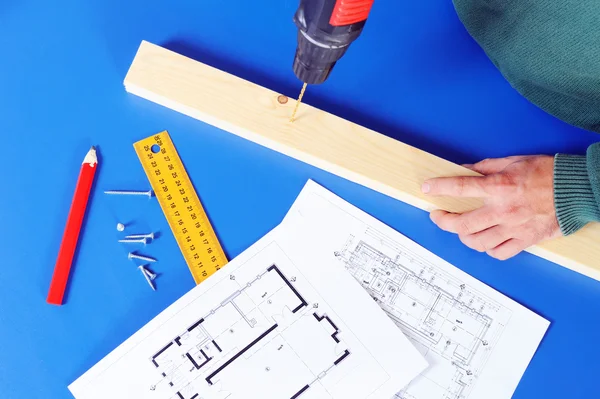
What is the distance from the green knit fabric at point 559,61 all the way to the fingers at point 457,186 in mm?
128

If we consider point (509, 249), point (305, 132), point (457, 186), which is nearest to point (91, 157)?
point (305, 132)

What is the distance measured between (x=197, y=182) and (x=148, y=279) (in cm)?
19

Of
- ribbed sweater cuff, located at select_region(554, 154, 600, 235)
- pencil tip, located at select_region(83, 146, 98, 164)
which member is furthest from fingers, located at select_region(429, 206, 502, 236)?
pencil tip, located at select_region(83, 146, 98, 164)

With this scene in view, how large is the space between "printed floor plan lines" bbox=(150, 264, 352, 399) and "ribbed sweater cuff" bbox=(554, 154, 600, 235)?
0.45 meters

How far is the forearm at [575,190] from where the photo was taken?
87 centimetres

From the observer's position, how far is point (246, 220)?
3.10 feet

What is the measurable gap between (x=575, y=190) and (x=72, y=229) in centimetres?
88

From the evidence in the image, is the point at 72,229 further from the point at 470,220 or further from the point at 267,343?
the point at 470,220

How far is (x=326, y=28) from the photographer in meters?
0.61

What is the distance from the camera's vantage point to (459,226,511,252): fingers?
0.94 m

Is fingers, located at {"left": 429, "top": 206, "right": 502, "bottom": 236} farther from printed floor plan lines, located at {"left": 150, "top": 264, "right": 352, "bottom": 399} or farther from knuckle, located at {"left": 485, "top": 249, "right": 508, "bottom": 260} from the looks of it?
printed floor plan lines, located at {"left": 150, "top": 264, "right": 352, "bottom": 399}

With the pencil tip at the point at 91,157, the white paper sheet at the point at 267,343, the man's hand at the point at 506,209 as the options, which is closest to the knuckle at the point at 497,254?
the man's hand at the point at 506,209

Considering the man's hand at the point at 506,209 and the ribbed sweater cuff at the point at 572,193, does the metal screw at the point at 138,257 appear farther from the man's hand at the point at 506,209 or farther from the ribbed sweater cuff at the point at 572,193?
the ribbed sweater cuff at the point at 572,193

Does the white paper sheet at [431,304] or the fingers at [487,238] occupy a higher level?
the fingers at [487,238]
